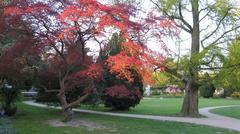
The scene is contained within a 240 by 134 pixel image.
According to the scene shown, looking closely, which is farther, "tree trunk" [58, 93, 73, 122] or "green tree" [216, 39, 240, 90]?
"green tree" [216, 39, 240, 90]

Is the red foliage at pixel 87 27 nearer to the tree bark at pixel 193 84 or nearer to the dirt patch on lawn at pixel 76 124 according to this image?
the dirt patch on lawn at pixel 76 124

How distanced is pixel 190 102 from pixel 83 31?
1228 cm

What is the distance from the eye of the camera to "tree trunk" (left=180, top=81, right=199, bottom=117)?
25.4 metres

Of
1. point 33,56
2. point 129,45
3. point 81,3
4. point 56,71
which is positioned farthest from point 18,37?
point 129,45

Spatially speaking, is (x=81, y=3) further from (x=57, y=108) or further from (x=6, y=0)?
(x=57, y=108)

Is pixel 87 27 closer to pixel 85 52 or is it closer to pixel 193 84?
pixel 85 52

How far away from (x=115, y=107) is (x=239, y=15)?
33.3 feet

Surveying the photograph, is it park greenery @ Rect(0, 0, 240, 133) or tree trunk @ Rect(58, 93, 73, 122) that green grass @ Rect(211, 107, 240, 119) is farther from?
tree trunk @ Rect(58, 93, 73, 122)

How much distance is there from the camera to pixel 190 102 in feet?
84.1

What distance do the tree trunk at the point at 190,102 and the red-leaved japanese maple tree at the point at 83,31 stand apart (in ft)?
33.6

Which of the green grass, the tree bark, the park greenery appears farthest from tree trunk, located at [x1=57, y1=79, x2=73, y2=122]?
the green grass

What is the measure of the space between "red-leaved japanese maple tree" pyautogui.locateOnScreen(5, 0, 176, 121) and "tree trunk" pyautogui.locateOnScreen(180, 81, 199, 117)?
10.2m

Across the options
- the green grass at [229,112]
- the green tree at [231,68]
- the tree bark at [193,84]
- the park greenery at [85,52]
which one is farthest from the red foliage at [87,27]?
the green grass at [229,112]

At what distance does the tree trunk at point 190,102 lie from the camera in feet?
83.3
